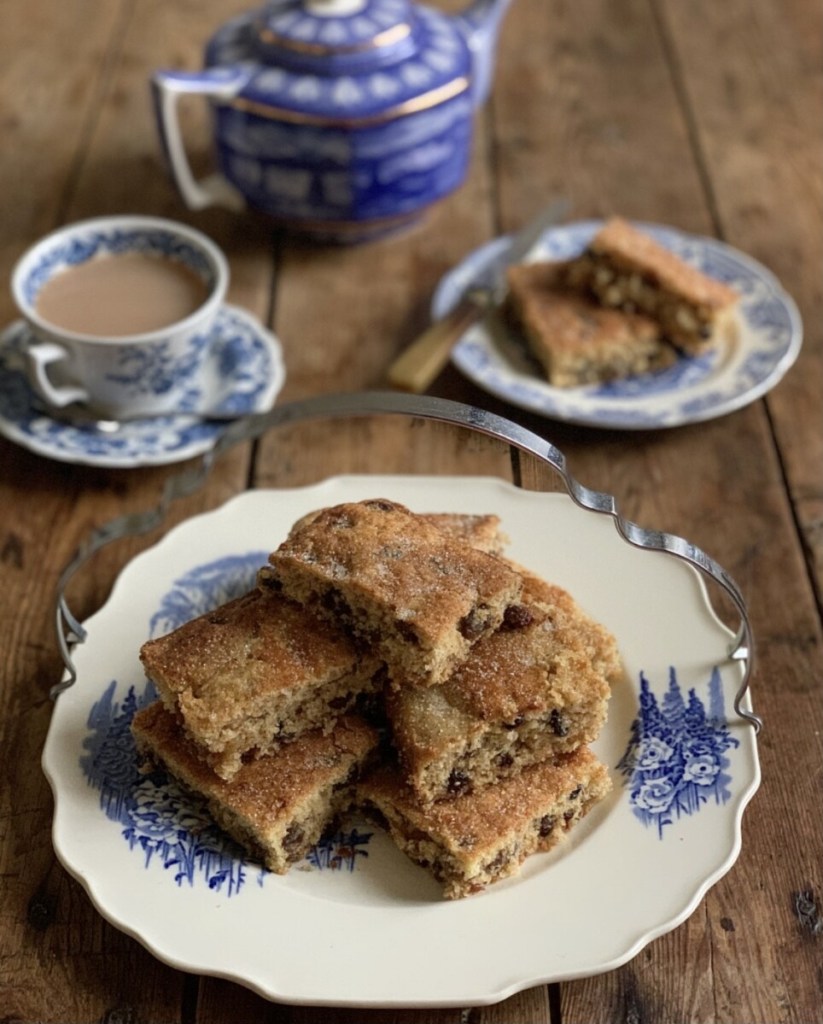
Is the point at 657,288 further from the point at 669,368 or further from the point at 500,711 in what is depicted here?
the point at 500,711

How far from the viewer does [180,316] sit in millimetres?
1927

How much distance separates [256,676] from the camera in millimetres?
1268

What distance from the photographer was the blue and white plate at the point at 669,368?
190cm

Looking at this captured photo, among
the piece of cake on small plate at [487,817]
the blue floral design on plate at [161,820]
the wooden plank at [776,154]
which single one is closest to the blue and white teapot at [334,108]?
the wooden plank at [776,154]

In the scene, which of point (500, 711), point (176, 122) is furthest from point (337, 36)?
point (500, 711)

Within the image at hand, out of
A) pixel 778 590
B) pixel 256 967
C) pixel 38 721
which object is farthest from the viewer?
pixel 778 590

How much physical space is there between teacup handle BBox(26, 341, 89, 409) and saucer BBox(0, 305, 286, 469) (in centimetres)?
4

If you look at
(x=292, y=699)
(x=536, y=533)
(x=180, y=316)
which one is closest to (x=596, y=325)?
(x=536, y=533)

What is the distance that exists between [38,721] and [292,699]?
1.38ft

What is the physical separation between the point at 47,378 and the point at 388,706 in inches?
35.7

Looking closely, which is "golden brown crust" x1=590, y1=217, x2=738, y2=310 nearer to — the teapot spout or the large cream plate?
the teapot spout

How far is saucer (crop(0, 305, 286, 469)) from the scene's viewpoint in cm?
183

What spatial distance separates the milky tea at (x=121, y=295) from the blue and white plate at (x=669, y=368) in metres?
0.45

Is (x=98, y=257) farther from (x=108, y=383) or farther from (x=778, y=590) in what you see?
(x=778, y=590)
